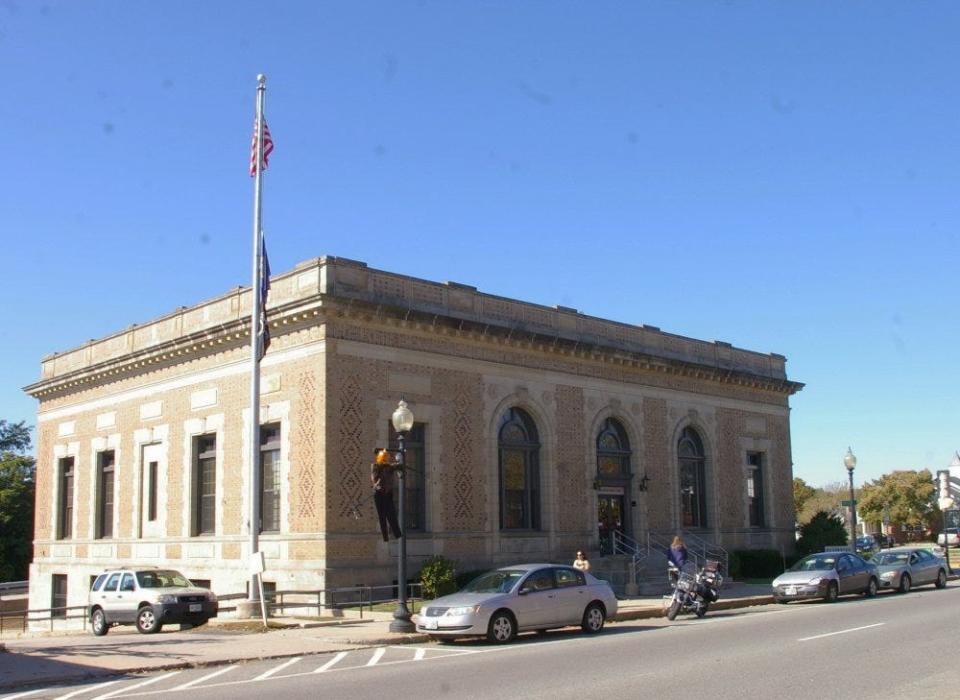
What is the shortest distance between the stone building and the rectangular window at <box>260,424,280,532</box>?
3.2 inches

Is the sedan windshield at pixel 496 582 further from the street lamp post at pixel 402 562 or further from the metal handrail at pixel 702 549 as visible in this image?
the metal handrail at pixel 702 549

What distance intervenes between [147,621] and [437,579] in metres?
7.52

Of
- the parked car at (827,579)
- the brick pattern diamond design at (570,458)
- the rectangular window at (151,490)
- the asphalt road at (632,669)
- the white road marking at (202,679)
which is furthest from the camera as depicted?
the rectangular window at (151,490)

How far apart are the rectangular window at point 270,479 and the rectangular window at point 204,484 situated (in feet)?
9.32

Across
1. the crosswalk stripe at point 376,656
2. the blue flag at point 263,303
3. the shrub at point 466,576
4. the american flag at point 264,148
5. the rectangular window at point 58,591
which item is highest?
the american flag at point 264,148

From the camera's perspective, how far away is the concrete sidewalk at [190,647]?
15.9 m

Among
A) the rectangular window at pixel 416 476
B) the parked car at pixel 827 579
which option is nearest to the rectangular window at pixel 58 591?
the rectangular window at pixel 416 476

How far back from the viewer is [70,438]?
1526 inches

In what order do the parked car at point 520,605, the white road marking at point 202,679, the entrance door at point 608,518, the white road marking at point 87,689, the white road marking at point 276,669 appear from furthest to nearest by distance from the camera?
the entrance door at point 608,518, the parked car at point 520,605, the white road marking at point 276,669, the white road marking at point 202,679, the white road marking at point 87,689

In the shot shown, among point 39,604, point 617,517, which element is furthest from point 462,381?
point 39,604

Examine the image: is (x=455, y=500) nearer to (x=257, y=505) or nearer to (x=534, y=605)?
(x=257, y=505)

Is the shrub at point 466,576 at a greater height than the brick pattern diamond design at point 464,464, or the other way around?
the brick pattern diamond design at point 464,464

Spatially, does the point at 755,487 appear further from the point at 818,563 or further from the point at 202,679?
the point at 202,679

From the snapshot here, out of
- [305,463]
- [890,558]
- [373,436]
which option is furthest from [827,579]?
[305,463]
